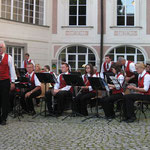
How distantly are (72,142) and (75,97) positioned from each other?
3.25m

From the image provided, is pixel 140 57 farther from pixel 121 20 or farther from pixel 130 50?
pixel 121 20

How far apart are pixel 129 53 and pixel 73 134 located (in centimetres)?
1290

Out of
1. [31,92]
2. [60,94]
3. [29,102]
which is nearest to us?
[60,94]

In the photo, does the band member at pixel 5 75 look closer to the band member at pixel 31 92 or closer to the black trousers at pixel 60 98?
the band member at pixel 31 92

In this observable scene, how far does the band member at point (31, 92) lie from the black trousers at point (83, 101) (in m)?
1.20

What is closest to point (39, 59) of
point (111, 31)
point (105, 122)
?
point (111, 31)

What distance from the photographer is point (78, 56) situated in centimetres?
1838

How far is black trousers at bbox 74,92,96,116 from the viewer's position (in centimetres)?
839

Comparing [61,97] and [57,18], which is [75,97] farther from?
[57,18]

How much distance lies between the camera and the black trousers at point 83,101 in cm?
839

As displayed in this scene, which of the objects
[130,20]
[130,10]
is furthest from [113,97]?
[130,10]

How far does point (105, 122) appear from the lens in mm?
7410

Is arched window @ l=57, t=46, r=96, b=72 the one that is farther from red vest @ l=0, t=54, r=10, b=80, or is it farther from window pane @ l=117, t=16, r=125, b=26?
red vest @ l=0, t=54, r=10, b=80

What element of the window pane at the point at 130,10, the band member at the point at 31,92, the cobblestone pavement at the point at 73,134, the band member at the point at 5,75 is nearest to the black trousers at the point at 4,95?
the band member at the point at 5,75
